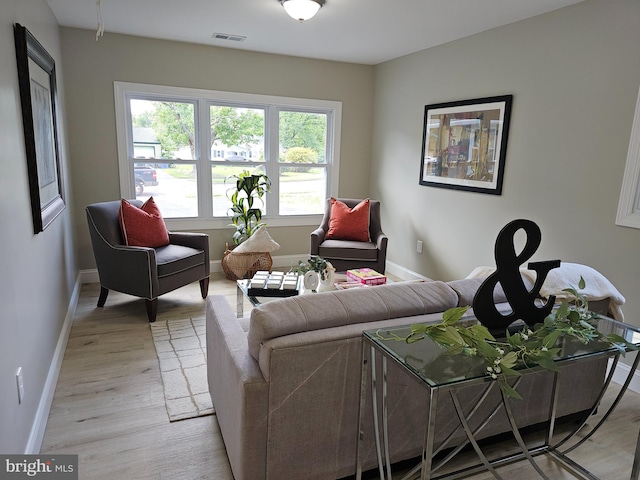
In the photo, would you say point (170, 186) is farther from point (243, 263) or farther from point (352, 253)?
point (352, 253)

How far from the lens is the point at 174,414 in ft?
7.57

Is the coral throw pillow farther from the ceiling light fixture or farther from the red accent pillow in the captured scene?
the ceiling light fixture

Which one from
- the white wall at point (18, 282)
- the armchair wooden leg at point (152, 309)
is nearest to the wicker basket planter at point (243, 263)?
the armchair wooden leg at point (152, 309)

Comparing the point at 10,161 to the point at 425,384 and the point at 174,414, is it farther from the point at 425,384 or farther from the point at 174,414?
the point at 425,384

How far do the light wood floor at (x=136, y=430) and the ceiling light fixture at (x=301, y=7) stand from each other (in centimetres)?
259

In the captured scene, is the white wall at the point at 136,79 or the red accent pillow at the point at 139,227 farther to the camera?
the white wall at the point at 136,79

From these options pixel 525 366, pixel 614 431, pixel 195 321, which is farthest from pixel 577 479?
pixel 195 321

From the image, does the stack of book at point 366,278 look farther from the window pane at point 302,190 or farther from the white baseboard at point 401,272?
the window pane at point 302,190

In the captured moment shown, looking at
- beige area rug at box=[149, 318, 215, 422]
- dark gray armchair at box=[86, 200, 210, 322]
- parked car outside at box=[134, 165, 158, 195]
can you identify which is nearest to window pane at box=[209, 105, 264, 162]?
parked car outside at box=[134, 165, 158, 195]

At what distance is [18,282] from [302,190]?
147 inches

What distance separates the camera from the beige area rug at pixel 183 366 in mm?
2381

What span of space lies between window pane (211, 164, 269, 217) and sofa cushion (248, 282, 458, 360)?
11.2ft

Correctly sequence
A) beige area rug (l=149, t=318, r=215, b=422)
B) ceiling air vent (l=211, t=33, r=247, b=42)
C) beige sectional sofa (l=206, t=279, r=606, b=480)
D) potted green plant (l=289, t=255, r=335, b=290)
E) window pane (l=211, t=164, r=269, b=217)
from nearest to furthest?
beige sectional sofa (l=206, t=279, r=606, b=480)
beige area rug (l=149, t=318, r=215, b=422)
potted green plant (l=289, t=255, r=335, b=290)
ceiling air vent (l=211, t=33, r=247, b=42)
window pane (l=211, t=164, r=269, b=217)

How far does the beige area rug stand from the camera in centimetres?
238
